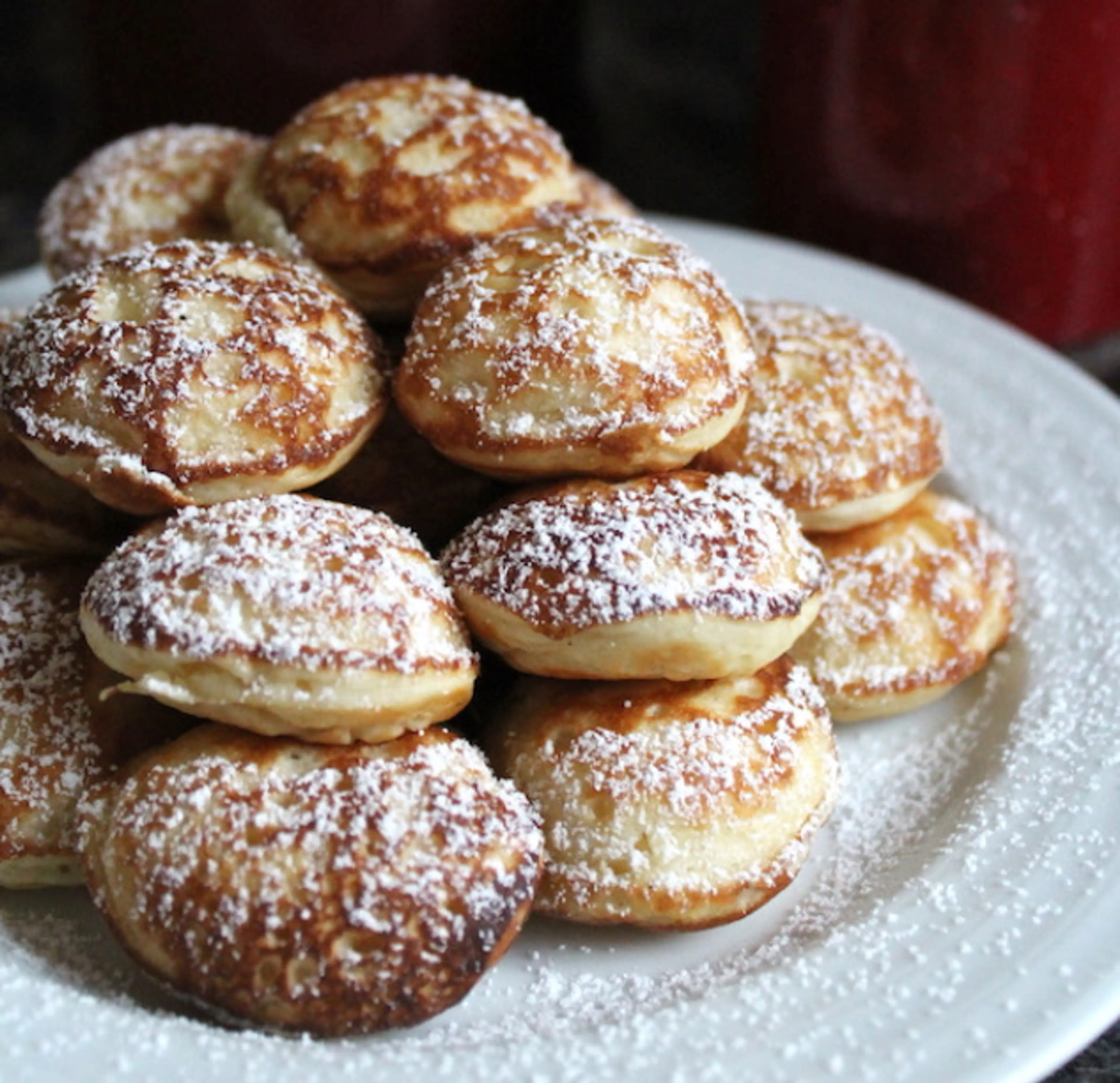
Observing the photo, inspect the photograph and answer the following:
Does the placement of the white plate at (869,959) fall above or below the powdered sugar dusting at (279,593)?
below

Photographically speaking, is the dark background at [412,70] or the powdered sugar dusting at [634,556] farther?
the dark background at [412,70]

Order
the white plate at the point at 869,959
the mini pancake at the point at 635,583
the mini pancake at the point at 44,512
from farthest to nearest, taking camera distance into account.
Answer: the mini pancake at the point at 44,512 → the mini pancake at the point at 635,583 → the white plate at the point at 869,959

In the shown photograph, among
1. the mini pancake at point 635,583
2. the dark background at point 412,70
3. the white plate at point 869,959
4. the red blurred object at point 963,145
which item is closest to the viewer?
the white plate at point 869,959

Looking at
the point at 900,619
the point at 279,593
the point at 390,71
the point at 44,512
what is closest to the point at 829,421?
the point at 900,619

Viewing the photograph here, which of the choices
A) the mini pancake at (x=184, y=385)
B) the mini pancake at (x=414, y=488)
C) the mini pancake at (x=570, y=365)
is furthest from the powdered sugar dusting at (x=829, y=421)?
the mini pancake at (x=184, y=385)

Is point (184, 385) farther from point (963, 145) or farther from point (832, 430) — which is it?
point (963, 145)

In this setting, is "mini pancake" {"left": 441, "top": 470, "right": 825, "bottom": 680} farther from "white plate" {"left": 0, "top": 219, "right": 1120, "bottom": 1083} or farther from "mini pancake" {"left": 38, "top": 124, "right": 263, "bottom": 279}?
"mini pancake" {"left": 38, "top": 124, "right": 263, "bottom": 279}

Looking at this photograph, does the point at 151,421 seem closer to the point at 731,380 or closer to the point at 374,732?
the point at 374,732

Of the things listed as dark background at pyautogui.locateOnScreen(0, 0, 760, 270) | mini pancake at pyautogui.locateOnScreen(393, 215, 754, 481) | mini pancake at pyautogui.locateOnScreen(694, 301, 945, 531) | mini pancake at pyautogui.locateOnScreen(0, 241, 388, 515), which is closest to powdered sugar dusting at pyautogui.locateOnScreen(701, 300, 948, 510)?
mini pancake at pyautogui.locateOnScreen(694, 301, 945, 531)

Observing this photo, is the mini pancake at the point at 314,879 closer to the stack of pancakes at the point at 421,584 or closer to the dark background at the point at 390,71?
the stack of pancakes at the point at 421,584
